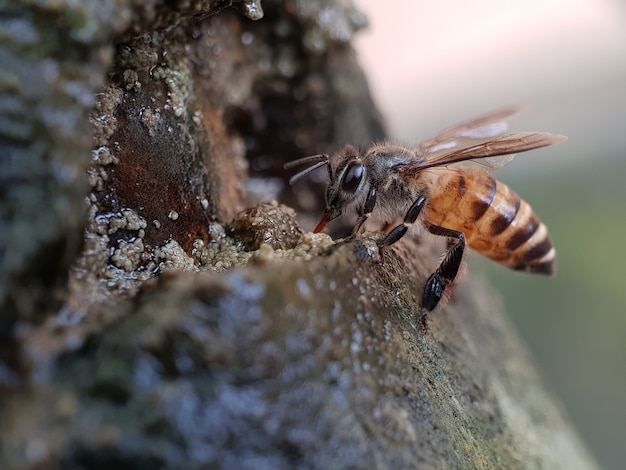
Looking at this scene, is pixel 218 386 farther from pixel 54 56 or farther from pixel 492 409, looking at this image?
pixel 492 409

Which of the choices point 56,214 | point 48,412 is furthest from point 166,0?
point 48,412

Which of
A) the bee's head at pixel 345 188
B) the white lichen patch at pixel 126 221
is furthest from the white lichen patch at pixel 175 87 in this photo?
the bee's head at pixel 345 188

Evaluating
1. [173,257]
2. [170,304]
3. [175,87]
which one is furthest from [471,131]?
[170,304]

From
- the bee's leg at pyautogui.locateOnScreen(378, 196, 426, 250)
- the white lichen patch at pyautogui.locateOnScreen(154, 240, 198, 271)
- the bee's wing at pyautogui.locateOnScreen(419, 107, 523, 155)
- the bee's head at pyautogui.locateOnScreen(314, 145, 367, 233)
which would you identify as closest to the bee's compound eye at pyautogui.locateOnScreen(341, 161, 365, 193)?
the bee's head at pyautogui.locateOnScreen(314, 145, 367, 233)

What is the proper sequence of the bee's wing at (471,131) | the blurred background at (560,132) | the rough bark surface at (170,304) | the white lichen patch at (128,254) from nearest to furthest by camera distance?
the rough bark surface at (170,304) → the white lichen patch at (128,254) → the bee's wing at (471,131) → the blurred background at (560,132)

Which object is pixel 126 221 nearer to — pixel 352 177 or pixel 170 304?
pixel 170 304

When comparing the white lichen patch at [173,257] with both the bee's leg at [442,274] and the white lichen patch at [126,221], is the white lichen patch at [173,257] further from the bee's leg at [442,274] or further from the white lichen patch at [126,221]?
the bee's leg at [442,274]
